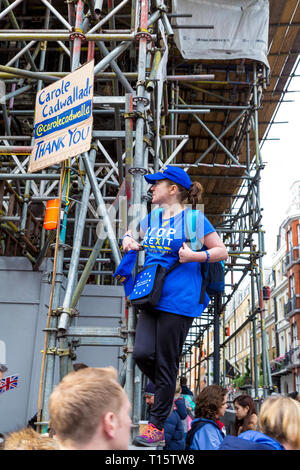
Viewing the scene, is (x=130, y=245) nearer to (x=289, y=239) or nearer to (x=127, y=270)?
(x=127, y=270)

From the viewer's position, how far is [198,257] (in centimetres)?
299

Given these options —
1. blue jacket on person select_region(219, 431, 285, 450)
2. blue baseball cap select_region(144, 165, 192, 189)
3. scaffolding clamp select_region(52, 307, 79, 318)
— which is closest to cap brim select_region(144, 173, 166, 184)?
blue baseball cap select_region(144, 165, 192, 189)

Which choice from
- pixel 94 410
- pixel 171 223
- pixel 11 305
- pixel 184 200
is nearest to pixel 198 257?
pixel 171 223

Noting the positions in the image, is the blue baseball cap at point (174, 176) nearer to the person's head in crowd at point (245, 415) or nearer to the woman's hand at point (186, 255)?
the woman's hand at point (186, 255)

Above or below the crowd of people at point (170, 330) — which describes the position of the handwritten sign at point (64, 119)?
above

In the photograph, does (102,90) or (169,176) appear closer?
(169,176)

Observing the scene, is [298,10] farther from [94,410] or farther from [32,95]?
[94,410]

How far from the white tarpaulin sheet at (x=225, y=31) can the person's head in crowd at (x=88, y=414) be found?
26.6 feet

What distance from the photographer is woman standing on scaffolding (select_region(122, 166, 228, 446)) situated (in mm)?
2902

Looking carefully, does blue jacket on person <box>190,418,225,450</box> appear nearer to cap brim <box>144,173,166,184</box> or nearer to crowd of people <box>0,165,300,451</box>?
crowd of people <box>0,165,300,451</box>

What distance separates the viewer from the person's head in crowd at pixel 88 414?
1511 mm

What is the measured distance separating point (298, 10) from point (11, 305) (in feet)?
22.5

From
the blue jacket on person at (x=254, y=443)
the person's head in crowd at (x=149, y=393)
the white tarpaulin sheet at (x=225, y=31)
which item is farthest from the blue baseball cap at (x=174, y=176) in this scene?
the white tarpaulin sheet at (x=225, y=31)

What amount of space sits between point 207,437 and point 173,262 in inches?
53.6
